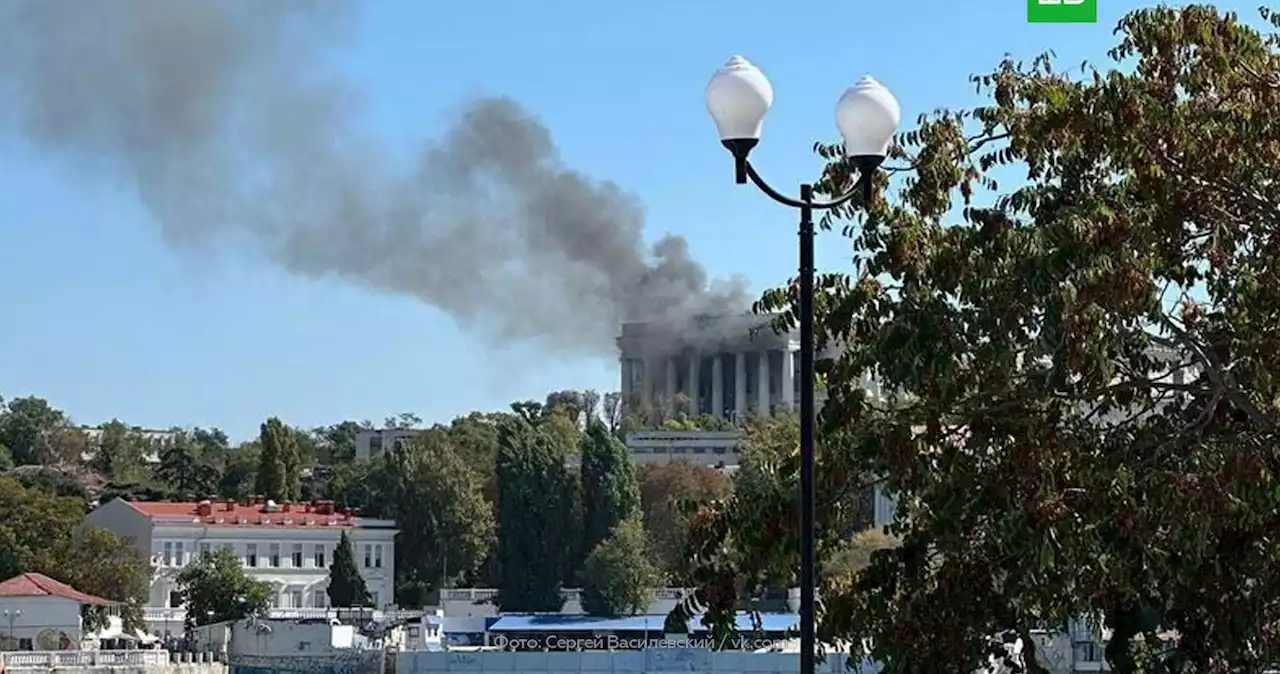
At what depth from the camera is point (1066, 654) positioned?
139ft

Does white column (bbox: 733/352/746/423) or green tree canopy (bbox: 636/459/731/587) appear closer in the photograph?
green tree canopy (bbox: 636/459/731/587)

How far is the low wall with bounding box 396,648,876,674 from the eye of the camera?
55.9 m

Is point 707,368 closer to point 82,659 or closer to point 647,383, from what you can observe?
point 647,383

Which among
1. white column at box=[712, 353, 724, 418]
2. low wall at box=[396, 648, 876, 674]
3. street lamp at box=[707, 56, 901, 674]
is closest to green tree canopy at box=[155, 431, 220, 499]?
white column at box=[712, 353, 724, 418]

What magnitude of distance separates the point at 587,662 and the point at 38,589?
1748 centimetres

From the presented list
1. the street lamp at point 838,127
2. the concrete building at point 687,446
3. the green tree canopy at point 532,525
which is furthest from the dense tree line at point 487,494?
the street lamp at point 838,127

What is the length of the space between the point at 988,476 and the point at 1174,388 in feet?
4.26

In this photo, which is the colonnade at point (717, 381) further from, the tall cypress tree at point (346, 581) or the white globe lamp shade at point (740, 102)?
the white globe lamp shade at point (740, 102)

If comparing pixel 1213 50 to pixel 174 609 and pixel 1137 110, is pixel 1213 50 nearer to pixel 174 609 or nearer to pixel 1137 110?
pixel 1137 110

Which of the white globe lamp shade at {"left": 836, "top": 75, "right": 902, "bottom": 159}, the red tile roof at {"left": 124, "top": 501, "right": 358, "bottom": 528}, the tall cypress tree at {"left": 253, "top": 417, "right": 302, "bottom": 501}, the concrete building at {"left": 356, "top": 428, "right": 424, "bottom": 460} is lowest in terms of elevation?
the white globe lamp shade at {"left": 836, "top": 75, "right": 902, "bottom": 159}

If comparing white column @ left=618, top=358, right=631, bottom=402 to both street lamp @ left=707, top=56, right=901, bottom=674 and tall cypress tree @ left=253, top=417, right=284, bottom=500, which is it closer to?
tall cypress tree @ left=253, top=417, right=284, bottom=500

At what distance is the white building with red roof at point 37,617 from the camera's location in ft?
209

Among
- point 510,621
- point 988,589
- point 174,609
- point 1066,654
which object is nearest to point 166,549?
point 174,609

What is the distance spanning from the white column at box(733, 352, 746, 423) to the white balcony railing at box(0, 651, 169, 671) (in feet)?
231
